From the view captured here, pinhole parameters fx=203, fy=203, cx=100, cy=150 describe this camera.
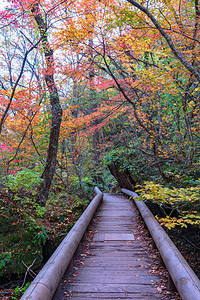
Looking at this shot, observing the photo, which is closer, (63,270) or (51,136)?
(63,270)

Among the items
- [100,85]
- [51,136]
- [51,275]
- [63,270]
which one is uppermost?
[100,85]

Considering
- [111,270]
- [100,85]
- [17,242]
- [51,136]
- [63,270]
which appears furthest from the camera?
[100,85]

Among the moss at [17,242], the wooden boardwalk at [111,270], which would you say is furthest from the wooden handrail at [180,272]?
the moss at [17,242]

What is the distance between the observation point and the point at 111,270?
3.29 meters

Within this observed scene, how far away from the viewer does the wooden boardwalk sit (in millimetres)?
2648

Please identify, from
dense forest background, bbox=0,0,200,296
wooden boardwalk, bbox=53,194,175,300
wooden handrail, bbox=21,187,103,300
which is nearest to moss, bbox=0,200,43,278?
dense forest background, bbox=0,0,200,296

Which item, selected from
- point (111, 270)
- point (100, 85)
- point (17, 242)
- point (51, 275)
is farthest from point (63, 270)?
point (100, 85)

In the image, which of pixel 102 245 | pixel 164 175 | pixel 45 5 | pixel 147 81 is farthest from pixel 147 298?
pixel 45 5

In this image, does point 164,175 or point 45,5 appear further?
point 164,175

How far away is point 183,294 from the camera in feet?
6.86

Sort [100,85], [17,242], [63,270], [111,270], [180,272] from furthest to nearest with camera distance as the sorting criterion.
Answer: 1. [100,85]
2. [17,242]
3. [111,270]
4. [63,270]
5. [180,272]

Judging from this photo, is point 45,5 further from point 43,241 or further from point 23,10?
point 43,241

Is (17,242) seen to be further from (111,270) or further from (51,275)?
(51,275)

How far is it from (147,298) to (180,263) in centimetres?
60
